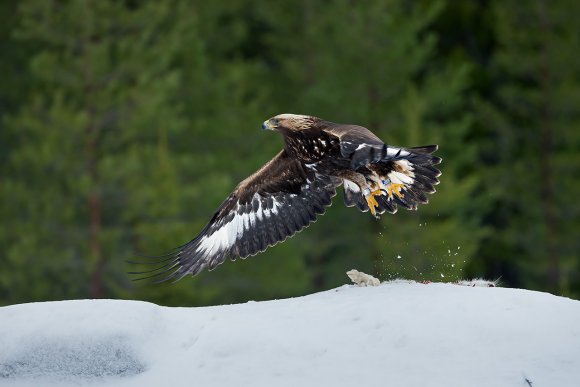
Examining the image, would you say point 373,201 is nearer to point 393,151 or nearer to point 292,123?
point 292,123

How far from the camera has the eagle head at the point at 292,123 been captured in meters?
10.7

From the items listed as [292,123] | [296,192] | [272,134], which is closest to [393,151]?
[292,123]

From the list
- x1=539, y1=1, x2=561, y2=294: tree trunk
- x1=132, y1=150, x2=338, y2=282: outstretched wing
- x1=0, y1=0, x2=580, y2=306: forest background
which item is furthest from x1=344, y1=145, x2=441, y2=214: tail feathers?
x1=539, y1=1, x2=561, y2=294: tree trunk

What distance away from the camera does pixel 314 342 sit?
26.2 ft

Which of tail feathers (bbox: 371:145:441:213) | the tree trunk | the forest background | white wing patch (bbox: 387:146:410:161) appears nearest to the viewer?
white wing patch (bbox: 387:146:410:161)

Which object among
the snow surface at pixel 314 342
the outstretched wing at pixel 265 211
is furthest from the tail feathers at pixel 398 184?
the snow surface at pixel 314 342

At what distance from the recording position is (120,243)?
88.9ft

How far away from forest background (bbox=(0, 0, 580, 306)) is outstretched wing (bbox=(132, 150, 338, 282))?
38.4 ft

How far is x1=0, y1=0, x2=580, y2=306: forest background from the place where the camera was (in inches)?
1021

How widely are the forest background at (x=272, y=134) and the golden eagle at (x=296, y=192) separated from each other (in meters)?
11.8

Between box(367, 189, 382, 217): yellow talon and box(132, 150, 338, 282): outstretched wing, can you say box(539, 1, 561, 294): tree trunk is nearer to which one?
box(132, 150, 338, 282): outstretched wing

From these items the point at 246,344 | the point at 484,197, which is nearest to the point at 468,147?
the point at 484,197

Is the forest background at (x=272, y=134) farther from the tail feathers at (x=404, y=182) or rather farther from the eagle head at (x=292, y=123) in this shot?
the tail feathers at (x=404, y=182)

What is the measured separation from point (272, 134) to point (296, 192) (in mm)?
19479
